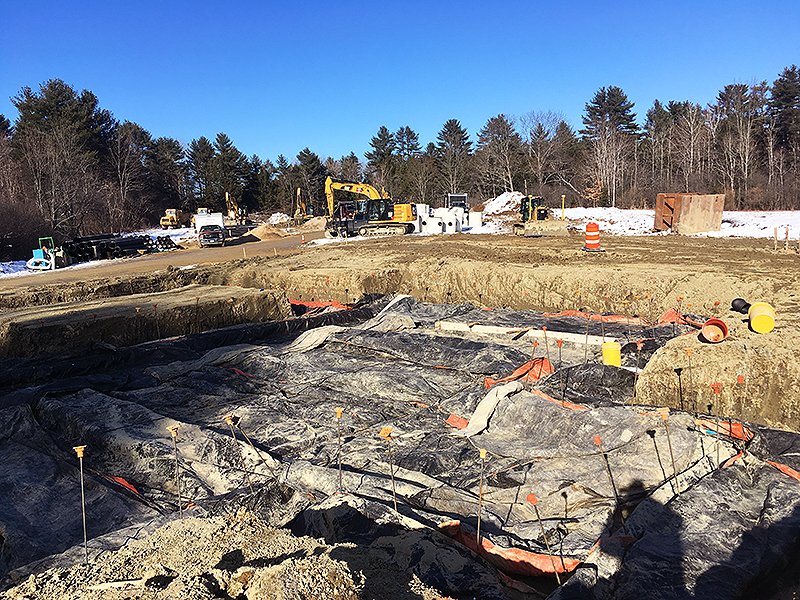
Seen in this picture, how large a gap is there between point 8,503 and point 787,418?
26.6 ft

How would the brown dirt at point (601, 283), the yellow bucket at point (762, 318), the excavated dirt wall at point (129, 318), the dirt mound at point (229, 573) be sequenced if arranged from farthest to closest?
the excavated dirt wall at point (129, 318)
the brown dirt at point (601, 283)
the yellow bucket at point (762, 318)
the dirt mound at point (229, 573)

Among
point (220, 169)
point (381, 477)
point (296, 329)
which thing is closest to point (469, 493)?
point (381, 477)

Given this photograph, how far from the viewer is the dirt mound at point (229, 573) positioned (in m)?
2.59

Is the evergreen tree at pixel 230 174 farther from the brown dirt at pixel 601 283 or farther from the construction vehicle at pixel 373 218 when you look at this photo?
the brown dirt at pixel 601 283

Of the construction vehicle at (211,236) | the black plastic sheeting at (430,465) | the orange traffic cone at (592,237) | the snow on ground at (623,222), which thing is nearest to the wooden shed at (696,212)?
the snow on ground at (623,222)

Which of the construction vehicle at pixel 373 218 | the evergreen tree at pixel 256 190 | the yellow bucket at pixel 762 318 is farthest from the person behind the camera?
the evergreen tree at pixel 256 190

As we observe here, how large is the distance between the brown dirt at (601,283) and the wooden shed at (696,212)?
250 cm

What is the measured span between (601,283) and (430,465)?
27.4 feet

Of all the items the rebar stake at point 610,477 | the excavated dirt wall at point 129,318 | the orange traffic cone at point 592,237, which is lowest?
the rebar stake at point 610,477

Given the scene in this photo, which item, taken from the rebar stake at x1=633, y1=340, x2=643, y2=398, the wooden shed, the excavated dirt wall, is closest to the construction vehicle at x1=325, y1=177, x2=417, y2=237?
the wooden shed

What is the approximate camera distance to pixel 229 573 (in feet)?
9.11

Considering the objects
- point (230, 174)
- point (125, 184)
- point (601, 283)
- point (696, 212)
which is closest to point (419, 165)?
point (230, 174)

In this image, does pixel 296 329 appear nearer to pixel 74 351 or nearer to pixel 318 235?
pixel 74 351

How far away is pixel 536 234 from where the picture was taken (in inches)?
969
